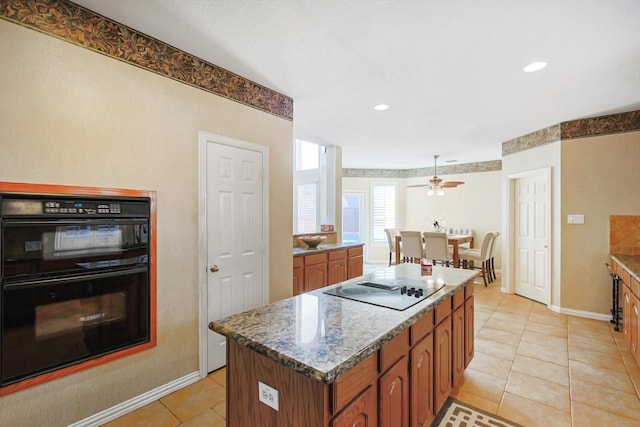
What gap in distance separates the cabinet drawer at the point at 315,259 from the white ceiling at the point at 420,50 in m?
1.77

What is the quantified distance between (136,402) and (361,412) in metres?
1.72

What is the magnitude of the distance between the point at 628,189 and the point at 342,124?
354cm

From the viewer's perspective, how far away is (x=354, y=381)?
1.13m

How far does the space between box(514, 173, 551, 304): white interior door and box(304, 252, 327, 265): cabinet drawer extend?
3100mm

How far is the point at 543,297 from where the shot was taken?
4.32 metres

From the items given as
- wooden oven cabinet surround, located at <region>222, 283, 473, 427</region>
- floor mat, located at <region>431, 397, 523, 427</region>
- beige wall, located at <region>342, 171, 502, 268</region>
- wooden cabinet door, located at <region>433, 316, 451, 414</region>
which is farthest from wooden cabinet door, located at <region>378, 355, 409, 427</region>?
beige wall, located at <region>342, 171, 502, 268</region>

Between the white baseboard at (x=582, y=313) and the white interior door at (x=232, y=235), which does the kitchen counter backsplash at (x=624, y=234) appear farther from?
the white interior door at (x=232, y=235)

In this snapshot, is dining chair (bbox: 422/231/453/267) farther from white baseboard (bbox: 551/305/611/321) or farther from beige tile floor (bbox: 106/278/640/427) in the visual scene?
beige tile floor (bbox: 106/278/640/427)

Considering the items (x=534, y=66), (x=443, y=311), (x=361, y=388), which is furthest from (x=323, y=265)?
(x=534, y=66)

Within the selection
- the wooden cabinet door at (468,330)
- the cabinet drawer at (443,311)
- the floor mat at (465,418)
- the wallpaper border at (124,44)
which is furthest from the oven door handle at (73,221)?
the wooden cabinet door at (468,330)

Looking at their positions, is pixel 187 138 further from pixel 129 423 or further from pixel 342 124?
pixel 342 124

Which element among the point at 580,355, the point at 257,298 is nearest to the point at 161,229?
the point at 257,298

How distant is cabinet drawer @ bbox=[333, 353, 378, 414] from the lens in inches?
41.2

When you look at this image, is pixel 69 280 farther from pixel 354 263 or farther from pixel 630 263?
pixel 630 263
